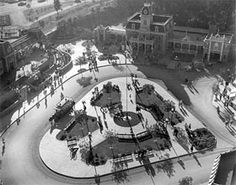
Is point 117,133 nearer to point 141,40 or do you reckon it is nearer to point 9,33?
point 141,40

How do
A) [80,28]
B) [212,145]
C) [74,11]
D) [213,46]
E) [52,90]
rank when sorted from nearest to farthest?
[212,145] → [52,90] → [213,46] → [80,28] → [74,11]

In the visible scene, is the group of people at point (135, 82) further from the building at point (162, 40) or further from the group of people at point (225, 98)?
the group of people at point (225, 98)

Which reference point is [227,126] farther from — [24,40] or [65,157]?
[24,40]

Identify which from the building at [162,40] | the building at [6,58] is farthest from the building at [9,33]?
the building at [162,40]

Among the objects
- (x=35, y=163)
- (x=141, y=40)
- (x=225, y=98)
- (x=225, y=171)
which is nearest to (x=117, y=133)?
(x=35, y=163)

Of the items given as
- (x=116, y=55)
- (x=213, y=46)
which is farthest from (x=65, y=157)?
(x=213, y=46)
